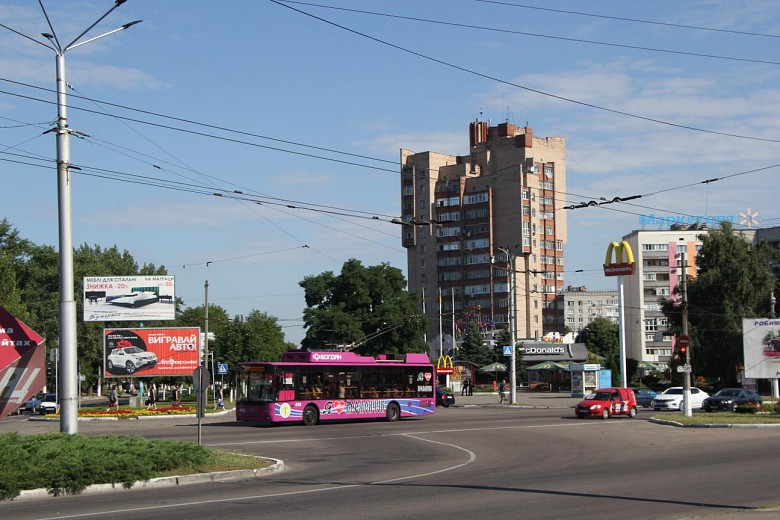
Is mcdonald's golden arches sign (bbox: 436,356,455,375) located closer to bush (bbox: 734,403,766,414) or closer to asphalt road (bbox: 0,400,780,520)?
bush (bbox: 734,403,766,414)

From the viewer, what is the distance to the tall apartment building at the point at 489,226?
123562mm

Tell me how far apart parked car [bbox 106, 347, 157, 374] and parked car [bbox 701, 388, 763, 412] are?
112 ft

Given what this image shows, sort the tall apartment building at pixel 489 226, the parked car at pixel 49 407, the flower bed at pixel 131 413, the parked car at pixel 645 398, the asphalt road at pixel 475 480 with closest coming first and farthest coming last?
the asphalt road at pixel 475 480 < the flower bed at pixel 131 413 < the parked car at pixel 645 398 < the parked car at pixel 49 407 < the tall apartment building at pixel 489 226

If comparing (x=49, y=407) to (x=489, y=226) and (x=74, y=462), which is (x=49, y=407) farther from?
(x=489, y=226)

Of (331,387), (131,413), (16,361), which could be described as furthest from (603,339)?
(16,361)

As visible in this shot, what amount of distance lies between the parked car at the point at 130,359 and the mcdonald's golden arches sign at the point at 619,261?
30487 millimetres

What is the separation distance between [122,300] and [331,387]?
26630 mm

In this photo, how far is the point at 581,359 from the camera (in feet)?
311

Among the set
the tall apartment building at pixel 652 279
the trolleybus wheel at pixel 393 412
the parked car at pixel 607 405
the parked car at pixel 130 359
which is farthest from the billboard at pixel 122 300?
the tall apartment building at pixel 652 279

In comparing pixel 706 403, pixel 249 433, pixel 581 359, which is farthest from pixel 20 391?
pixel 581 359

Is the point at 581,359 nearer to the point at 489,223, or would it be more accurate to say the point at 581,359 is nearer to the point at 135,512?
the point at 489,223

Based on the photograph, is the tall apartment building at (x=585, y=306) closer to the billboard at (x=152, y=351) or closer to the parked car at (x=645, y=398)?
the parked car at (x=645, y=398)

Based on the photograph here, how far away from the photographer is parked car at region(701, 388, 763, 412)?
4859 centimetres

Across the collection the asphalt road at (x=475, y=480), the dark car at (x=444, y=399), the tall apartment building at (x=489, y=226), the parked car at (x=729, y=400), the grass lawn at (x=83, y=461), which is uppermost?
the tall apartment building at (x=489, y=226)
